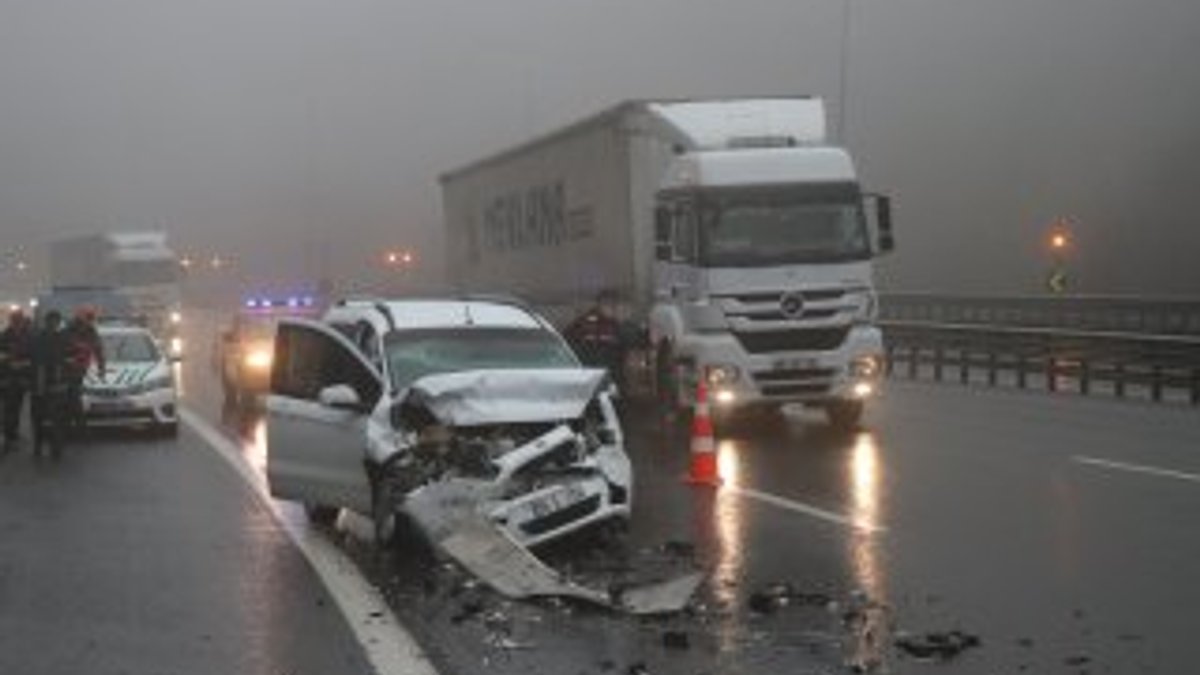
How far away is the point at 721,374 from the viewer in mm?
19812

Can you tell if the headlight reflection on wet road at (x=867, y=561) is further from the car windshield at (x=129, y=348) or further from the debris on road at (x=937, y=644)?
the car windshield at (x=129, y=348)

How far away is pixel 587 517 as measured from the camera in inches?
447

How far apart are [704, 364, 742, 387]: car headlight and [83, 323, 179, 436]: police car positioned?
6883mm

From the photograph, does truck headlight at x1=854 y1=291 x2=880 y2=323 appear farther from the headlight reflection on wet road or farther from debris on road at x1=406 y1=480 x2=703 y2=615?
debris on road at x1=406 y1=480 x2=703 y2=615

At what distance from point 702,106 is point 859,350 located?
11.0 feet

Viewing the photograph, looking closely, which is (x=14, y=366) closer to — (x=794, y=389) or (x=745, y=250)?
(x=745, y=250)

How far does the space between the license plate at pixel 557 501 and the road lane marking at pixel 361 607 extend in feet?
3.38

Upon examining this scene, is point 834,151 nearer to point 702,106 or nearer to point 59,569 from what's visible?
point 702,106

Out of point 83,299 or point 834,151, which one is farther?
point 83,299

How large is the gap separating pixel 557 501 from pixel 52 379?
400 inches

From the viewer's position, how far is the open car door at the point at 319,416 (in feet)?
40.6

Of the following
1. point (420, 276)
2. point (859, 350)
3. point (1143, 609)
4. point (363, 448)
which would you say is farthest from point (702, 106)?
point (420, 276)

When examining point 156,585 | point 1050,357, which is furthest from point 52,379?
point 1050,357

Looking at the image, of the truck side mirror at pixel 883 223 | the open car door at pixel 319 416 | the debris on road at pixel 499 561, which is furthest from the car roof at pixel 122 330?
the debris on road at pixel 499 561
